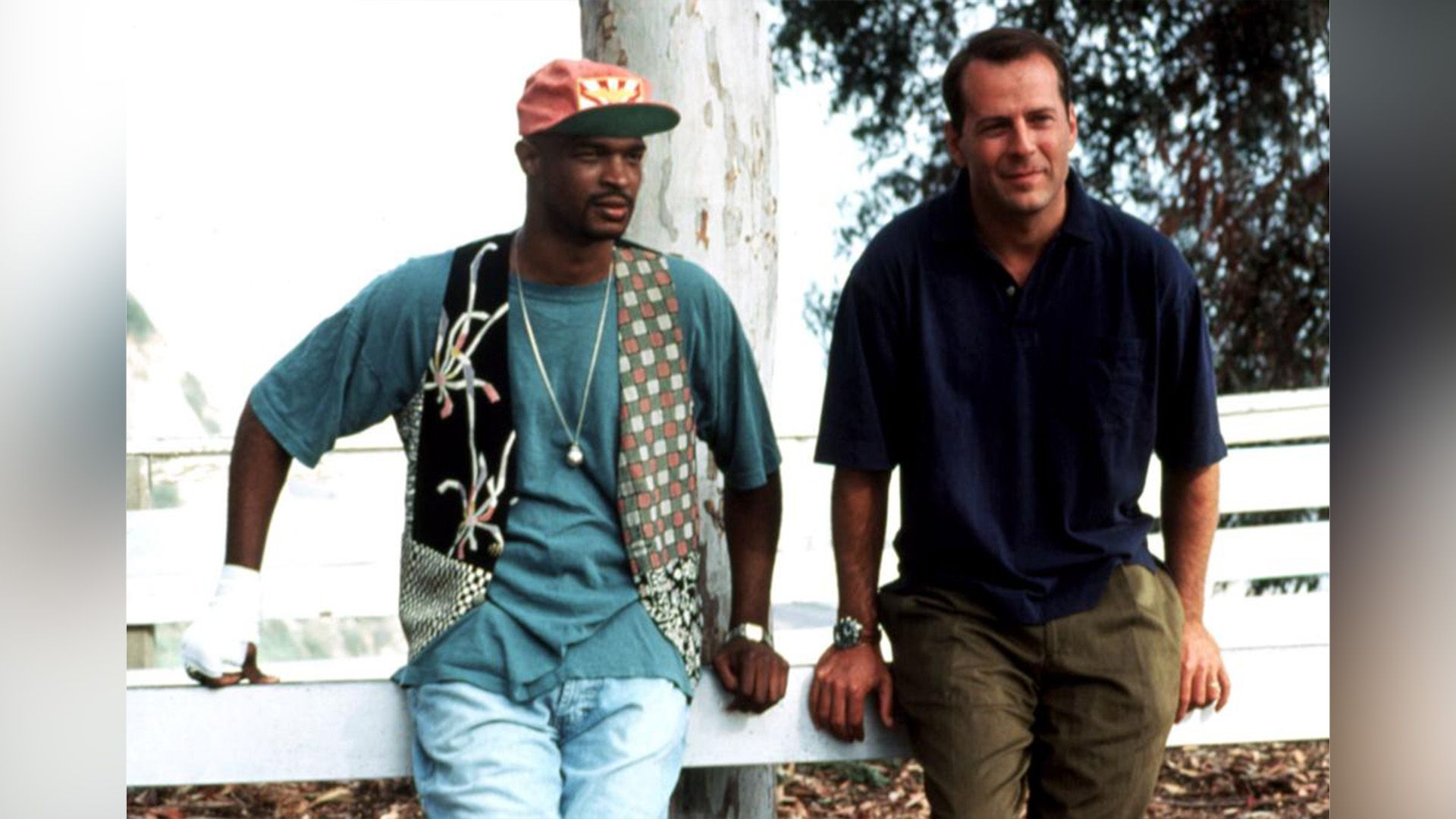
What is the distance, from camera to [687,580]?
9.39 feet

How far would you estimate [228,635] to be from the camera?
9.29ft

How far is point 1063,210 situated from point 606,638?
3.17 ft

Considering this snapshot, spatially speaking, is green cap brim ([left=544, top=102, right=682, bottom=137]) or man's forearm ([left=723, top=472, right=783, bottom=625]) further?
man's forearm ([left=723, top=472, right=783, bottom=625])

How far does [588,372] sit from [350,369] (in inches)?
14.5

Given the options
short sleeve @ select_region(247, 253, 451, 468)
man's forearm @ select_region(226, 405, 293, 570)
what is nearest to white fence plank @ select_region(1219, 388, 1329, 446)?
short sleeve @ select_region(247, 253, 451, 468)

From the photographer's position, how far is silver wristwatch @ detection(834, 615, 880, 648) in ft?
9.32

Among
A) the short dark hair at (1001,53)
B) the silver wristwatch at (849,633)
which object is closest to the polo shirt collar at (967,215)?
the short dark hair at (1001,53)

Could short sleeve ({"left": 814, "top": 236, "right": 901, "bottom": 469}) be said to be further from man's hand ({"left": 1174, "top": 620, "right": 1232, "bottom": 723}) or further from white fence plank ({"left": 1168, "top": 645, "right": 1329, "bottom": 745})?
white fence plank ({"left": 1168, "top": 645, "right": 1329, "bottom": 745})

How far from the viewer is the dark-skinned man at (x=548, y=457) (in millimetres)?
2721

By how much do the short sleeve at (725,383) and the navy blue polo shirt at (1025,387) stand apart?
12 centimetres

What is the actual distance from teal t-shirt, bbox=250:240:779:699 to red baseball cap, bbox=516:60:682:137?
0.78ft
